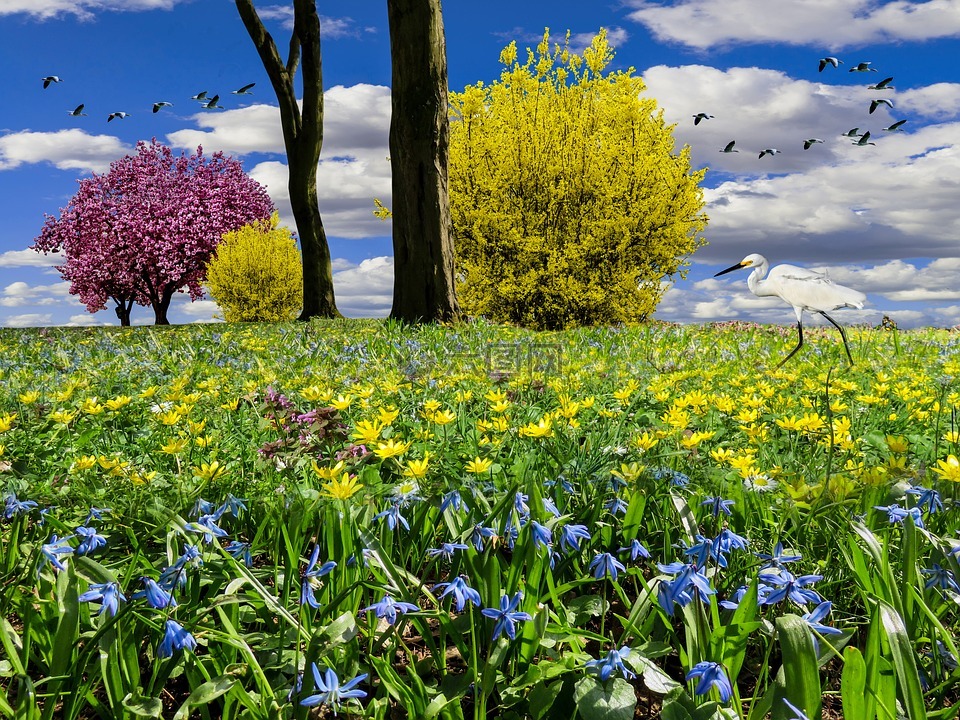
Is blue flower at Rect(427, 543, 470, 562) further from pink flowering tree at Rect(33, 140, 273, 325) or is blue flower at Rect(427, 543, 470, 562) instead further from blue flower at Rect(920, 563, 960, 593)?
pink flowering tree at Rect(33, 140, 273, 325)

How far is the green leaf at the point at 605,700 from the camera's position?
1.44 metres

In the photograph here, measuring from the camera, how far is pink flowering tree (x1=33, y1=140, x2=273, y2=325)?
2820 cm

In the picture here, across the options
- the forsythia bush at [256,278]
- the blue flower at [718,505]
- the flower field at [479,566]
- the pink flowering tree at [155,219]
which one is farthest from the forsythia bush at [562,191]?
the pink flowering tree at [155,219]

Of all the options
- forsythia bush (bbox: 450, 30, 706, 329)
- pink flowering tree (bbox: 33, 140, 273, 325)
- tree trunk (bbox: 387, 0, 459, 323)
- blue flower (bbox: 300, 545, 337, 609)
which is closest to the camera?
blue flower (bbox: 300, 545, 337, 609)

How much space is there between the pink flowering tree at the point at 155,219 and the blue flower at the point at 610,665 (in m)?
28.6

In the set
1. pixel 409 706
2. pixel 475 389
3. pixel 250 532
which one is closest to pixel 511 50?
pixel 475 389

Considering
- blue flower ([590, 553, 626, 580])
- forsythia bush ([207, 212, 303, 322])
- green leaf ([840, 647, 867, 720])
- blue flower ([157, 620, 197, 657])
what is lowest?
green leaf ([840, 647, 867, 720])

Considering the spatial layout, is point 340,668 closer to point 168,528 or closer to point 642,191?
point 168,528

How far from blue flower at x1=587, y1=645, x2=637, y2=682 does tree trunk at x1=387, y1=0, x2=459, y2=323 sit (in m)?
8.66

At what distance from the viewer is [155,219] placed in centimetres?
2825

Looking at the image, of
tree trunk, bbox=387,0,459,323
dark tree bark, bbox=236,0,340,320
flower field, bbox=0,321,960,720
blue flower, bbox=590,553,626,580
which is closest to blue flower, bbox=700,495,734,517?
flower field, bbox=0,321,960,720

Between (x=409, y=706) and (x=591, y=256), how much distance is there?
12274mm

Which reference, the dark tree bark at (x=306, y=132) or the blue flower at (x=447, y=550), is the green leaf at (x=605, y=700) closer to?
the blue flower at (x=447, y=550)

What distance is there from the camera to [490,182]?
1286 cm
